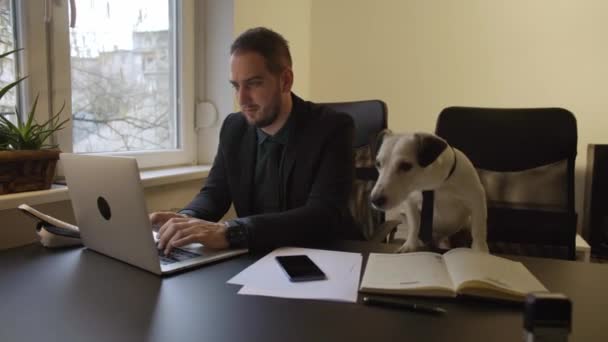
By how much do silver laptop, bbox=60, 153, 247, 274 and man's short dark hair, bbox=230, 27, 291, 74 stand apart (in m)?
0.60

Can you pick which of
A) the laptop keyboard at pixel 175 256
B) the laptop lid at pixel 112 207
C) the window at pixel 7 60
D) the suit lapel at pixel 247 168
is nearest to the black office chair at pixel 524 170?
the suit lapel at pixel 247 168

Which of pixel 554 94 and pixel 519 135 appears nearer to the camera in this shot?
pixel 519 135

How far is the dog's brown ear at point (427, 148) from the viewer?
100cm

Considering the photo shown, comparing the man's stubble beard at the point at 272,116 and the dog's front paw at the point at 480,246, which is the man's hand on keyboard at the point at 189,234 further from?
the dog's front paw at the point at 480,246

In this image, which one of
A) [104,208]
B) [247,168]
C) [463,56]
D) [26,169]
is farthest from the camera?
[463,56]

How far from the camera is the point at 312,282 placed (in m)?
0.86

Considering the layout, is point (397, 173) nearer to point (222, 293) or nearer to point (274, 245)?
point (274, 245)

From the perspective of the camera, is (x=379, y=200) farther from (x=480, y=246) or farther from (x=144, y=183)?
(x=144, y=183)

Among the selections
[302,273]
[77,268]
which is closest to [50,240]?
[77,268]

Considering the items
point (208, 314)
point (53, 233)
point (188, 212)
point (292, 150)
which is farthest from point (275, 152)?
point (208, 314)

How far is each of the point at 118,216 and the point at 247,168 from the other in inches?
23.0

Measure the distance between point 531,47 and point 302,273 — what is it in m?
2.18

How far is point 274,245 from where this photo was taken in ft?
3.58

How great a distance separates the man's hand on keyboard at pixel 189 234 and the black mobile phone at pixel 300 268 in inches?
6.3
